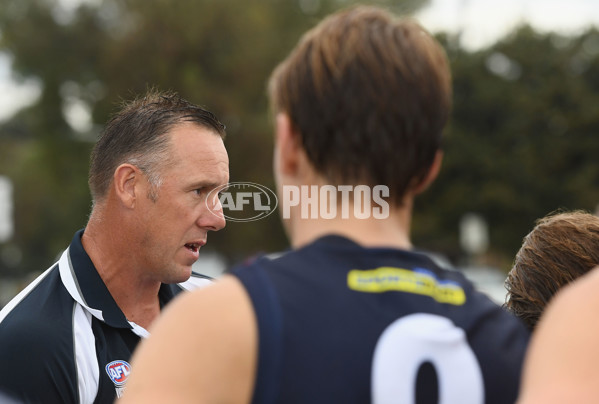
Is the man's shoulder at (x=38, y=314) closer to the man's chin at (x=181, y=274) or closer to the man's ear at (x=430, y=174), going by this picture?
the man's chin at (x=181, y=274)

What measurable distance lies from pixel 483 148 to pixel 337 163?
36366 mm

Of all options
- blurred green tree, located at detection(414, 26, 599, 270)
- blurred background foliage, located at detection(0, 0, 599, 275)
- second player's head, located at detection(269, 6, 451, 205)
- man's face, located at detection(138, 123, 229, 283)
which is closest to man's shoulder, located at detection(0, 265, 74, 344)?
man's face, located at detection(138, 123, 229, 283)

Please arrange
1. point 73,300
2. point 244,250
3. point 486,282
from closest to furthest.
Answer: point 73,300
point 486,282
point 244,250

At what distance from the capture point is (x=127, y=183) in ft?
10.5

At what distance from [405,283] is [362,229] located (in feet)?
0.43

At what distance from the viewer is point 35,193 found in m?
43.5

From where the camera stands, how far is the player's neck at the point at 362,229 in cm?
148

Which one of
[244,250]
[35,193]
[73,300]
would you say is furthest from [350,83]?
[35,193]

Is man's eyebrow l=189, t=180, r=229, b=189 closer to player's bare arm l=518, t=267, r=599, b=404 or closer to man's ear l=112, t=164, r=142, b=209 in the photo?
man's ear l=112, t=164, r=142, b=209

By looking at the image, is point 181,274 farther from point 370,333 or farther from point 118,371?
point 370,333

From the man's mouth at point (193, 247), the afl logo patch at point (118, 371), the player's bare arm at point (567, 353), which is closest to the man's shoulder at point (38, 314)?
the afl logo patch at point (118, 371)

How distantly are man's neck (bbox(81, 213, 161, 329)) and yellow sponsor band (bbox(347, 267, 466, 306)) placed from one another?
1.87 meters

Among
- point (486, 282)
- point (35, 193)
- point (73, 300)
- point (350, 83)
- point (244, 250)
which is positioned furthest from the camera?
point (35, 193)

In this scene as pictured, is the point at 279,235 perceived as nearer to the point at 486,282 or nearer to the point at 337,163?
the point at 486,282
